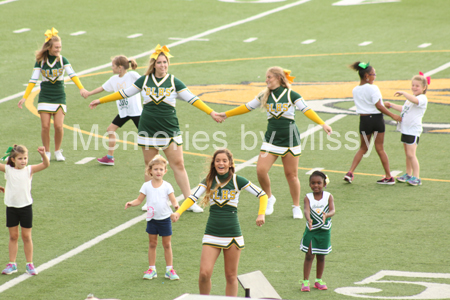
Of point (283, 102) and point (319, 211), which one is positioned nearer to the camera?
point (319, 211)

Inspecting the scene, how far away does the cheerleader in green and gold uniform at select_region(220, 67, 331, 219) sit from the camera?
8.92 m

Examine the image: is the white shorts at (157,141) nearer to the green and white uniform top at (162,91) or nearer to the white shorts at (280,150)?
the green and white uniform top at (162,91)

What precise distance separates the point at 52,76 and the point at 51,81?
0.34ft

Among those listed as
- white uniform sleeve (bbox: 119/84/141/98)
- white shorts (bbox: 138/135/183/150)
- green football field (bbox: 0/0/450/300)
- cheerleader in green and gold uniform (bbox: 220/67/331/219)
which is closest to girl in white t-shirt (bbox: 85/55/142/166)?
green football field (bbox: 0/0/450/300)

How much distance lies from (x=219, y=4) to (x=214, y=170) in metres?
25.0

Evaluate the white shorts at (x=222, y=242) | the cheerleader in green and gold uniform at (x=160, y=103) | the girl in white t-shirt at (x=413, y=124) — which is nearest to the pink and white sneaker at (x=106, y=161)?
the cheerleader in green and gold uniform at (x=160, y=103)

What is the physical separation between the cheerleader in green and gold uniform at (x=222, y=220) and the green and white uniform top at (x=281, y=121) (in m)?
2.47

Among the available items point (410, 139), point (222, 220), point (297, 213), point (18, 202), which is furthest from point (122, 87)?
point (222, 220)

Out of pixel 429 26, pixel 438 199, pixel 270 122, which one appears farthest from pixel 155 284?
pixel 429 26

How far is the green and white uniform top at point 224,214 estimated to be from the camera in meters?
6.56

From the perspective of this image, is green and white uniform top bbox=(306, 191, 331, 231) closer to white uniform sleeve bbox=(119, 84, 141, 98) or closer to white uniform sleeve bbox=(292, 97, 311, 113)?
white uniform sleeve bbox=(292, 97, 311, 113)

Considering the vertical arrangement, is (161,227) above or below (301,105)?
below

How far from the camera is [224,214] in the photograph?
21.7ft

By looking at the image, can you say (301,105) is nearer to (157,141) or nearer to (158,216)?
(157,141)
